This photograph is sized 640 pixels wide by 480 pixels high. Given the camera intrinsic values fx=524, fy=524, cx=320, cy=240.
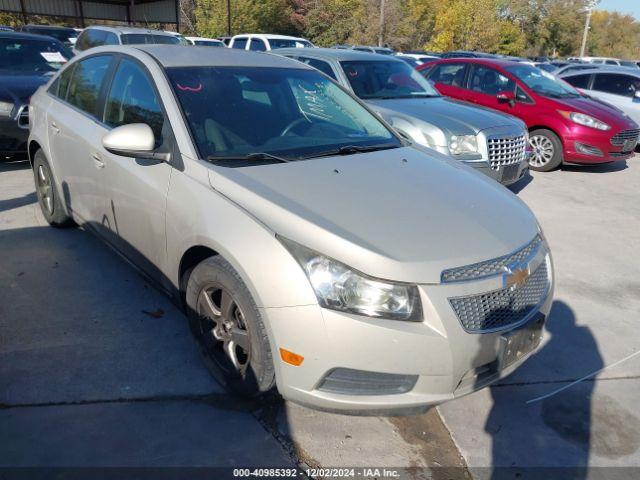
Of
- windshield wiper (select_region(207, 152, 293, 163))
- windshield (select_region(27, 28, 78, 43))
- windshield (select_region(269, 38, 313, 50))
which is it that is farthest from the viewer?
windshield (select_region(27, 28, 78, 43))

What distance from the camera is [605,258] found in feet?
16.7

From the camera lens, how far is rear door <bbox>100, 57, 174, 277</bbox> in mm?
3002

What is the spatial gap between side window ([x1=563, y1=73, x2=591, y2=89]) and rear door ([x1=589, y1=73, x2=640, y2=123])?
142 mm

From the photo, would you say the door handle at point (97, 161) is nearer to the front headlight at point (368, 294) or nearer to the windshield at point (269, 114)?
the windshield at point (269, 114)

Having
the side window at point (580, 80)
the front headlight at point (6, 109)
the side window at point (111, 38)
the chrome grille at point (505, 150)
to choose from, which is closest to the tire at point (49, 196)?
the front headlight at point (6, 109)

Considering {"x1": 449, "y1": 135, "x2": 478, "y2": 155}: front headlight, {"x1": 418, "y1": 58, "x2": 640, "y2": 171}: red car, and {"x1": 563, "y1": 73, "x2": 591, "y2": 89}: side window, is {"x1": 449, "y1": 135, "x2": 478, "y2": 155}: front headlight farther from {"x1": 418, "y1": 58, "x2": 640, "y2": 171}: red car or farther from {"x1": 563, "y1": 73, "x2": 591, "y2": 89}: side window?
{"x1": 563, "y1": 73, "x2": 591, "y2": 89}: side window

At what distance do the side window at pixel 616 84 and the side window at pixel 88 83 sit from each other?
1036cm

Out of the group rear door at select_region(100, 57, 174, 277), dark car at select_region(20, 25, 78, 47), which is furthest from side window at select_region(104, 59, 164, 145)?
dark car at select_region(20, 25, 78, 47)

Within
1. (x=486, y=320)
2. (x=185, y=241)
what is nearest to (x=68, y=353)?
(x=185, y=241)

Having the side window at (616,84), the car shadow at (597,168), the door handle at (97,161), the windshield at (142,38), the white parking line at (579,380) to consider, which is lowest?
the car shadow at (597,168)

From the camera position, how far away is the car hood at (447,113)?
19.9 feet

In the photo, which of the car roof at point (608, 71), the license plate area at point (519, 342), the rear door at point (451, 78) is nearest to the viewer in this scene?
the license plate area at point (519, 342)

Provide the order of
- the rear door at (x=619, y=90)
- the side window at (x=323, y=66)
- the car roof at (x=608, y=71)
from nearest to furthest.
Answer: the side window at (x=323, y=66) < the rear door at (x=619, y=90) < the car roof at (x=608, y=71)

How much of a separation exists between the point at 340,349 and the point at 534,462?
1.17m
